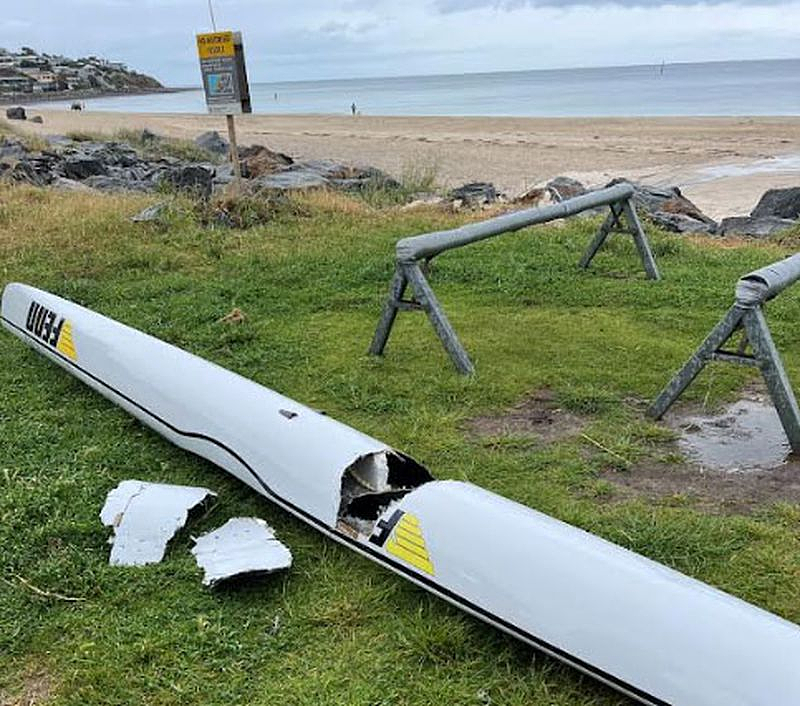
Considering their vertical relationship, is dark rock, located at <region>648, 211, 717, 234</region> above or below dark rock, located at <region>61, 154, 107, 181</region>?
below

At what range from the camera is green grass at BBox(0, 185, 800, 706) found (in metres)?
2.73

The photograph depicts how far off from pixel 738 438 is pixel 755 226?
7.86 metres

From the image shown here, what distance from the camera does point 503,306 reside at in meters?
6.46

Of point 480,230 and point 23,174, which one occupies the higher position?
point 480,230

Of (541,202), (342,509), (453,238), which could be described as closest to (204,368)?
(342,509)

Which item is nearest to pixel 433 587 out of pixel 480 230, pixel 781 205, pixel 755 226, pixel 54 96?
pixel 480 230

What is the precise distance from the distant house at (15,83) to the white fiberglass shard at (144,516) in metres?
89.3

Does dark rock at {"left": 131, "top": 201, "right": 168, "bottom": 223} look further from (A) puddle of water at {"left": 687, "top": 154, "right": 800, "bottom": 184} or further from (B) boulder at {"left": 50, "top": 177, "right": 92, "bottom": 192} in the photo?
(A) puddle of water at {"left": 687, "top": 154, "right": 800, "bottom": 184}

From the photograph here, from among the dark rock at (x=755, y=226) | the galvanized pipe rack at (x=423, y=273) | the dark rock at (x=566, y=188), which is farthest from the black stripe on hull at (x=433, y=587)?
the dark rock at (x=566, y=188)

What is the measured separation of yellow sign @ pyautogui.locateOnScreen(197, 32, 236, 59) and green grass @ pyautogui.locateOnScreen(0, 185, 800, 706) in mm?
1951

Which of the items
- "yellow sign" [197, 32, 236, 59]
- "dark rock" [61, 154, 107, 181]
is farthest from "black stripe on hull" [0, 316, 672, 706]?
"dark rock" [61, 154, 107, 181]

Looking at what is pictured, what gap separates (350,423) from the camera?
4531 millimetres

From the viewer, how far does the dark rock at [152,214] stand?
895 centimetres

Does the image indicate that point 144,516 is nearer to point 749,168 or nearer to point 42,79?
point 749,168
